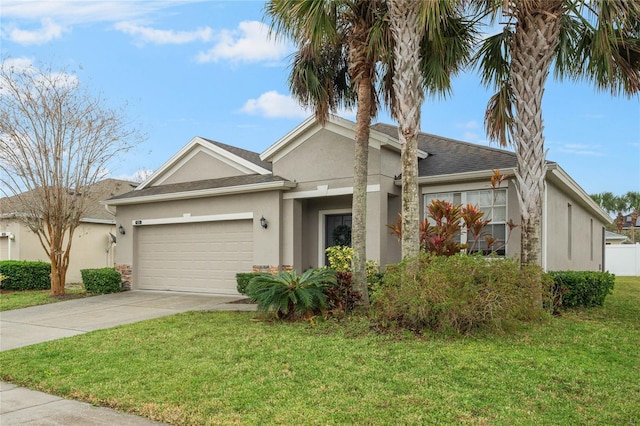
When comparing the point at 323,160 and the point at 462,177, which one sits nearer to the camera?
the point at 462,177

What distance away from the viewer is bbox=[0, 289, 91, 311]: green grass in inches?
533

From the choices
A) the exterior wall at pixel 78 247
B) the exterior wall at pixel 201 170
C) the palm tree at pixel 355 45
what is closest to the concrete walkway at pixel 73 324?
the palm tree at pixel 355 45

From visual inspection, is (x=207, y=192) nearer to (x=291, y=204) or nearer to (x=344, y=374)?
(x=291, y=204)

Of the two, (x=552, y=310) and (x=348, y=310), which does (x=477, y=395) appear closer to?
(x=348, y=310)

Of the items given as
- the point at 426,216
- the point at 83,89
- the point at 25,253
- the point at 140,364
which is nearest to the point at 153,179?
the point at 83,89

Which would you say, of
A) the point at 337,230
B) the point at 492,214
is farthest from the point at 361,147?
the point at 337,230

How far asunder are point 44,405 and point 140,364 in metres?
1.39

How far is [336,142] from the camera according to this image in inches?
507

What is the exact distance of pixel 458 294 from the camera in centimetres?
716

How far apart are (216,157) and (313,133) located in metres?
4.06

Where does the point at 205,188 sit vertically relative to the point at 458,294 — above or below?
above

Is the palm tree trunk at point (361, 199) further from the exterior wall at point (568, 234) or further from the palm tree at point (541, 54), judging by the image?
the exterior wall at point (568, 234)

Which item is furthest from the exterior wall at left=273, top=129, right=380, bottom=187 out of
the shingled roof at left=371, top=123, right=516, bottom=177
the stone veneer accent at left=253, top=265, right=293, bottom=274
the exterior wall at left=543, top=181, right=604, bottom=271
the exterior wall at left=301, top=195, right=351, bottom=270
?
the exterior wall at left=543, top=181, right=604, bottom=271

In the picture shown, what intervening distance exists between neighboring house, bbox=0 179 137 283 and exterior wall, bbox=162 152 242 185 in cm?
327
